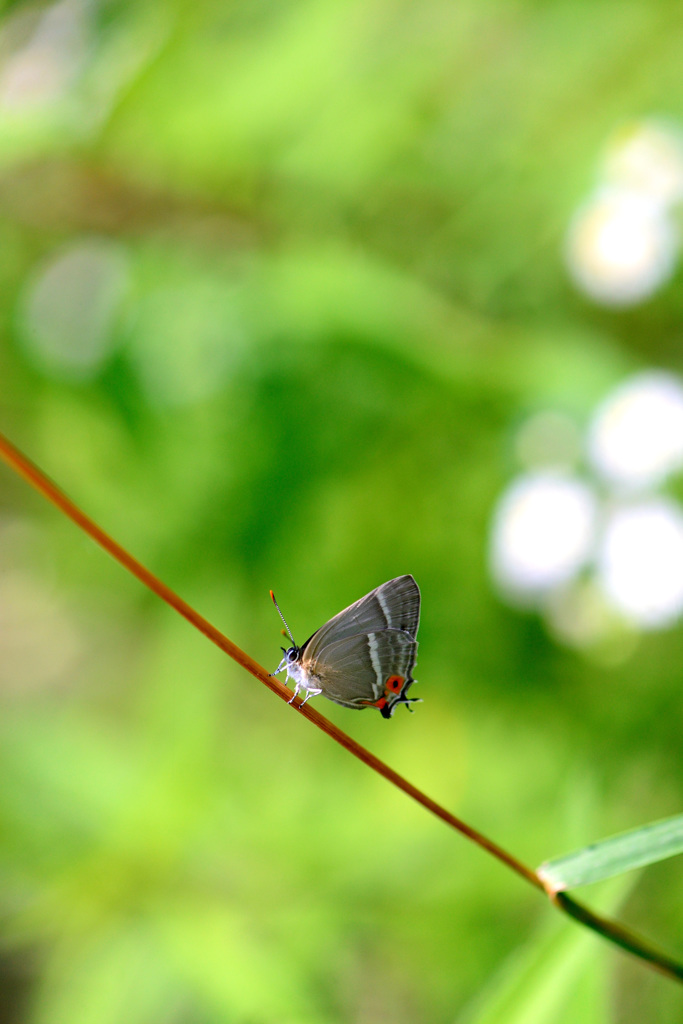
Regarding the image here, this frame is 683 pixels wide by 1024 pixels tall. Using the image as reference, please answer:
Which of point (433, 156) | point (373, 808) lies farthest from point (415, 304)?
point (373, 808)

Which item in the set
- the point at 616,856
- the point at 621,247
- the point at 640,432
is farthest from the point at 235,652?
the point at 621,247

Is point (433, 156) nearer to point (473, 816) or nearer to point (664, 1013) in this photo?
point (473, 816)

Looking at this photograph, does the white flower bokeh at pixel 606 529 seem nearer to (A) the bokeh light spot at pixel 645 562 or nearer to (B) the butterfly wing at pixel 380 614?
(A) the bokeh light spot at pixel 645 562

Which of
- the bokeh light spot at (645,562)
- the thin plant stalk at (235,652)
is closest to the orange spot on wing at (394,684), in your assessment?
the thin plant stalk at (235,652)

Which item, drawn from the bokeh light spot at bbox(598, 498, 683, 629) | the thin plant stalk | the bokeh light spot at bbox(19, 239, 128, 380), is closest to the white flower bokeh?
the bokeh light spot at bbox(598, 498, 683, 629)

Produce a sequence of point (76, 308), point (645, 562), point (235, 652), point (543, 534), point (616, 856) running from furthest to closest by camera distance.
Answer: point (76, 308) < point (543, 534) < point (645, 562) < point (616, 856) < point (235, 652)

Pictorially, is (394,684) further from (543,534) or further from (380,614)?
(543,534)
